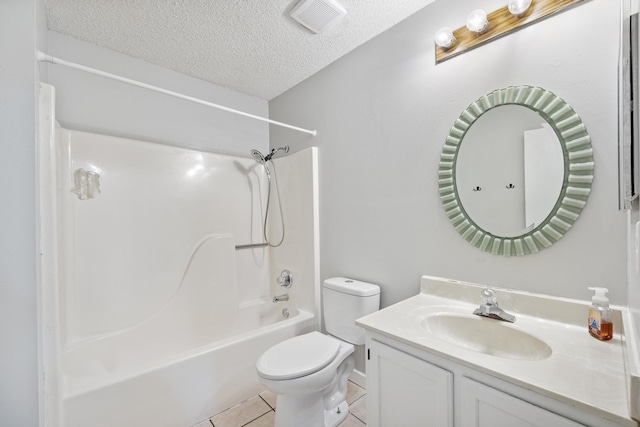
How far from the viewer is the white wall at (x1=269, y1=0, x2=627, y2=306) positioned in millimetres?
1001

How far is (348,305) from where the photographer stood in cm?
168

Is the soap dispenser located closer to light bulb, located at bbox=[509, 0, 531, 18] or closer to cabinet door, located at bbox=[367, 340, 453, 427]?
cabinet door, located at bbox=[367, 340, 453, 427]

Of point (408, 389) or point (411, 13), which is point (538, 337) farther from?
point (411, 13)

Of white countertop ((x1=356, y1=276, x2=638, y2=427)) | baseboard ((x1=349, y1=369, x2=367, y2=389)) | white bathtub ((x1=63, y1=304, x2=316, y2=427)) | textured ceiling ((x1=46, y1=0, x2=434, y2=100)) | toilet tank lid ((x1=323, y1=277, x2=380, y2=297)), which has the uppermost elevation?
textured ceiling ((x1=46, y1=0, x2=434, y2=100))

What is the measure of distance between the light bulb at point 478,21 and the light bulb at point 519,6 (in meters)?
0.10

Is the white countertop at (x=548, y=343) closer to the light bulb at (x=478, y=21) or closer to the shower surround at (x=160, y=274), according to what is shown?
the shower surround at (x=160, y=274)

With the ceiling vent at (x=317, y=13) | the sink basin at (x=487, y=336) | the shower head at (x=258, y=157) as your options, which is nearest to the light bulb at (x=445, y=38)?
the ceiling vent at (x=317, y=13)

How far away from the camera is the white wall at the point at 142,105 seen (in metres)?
1.74

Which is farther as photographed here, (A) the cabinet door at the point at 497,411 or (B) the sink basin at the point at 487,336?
(B) the sink basin at the point at 487,336

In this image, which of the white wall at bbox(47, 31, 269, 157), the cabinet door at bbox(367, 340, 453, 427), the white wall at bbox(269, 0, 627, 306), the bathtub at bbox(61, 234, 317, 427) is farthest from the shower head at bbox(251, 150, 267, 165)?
the cabinet door at bbox(367, 340, 453, 427)

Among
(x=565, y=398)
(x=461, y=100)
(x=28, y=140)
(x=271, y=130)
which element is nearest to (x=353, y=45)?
(x=461, y=100)

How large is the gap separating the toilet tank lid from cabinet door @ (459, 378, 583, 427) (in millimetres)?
794

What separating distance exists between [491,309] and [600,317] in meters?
0.33

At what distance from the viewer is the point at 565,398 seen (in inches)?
25.8
